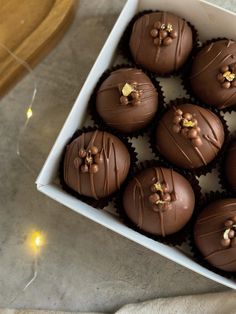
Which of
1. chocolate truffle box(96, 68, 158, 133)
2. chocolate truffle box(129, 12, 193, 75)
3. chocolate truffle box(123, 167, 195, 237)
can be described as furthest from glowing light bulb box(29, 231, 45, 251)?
chocolate truffle box(129, 12, 193, 75)

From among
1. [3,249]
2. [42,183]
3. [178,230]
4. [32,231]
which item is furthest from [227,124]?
[3,249]

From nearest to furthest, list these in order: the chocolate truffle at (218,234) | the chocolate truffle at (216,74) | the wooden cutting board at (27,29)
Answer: the chocolate truffle at (218,234)
the chocolate truffle at (216,74)
the wooden cutting board at (27,29)

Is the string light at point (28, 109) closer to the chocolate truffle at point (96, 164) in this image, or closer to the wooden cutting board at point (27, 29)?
the wooden cutting board at point (27, 29)

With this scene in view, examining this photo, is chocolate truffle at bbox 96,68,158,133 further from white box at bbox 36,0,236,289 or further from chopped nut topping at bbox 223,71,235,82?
chopped nut topping at bbox 223,71,235,82

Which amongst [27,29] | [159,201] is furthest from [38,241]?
[27,29]

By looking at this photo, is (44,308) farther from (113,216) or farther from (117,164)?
(117,164)

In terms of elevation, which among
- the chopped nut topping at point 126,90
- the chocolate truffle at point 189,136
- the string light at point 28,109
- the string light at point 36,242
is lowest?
the string light at point 36,242

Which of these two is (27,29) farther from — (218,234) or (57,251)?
(218,234)

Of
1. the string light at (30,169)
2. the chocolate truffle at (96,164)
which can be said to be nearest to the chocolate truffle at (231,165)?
the chocolate truffle at (96,164)
